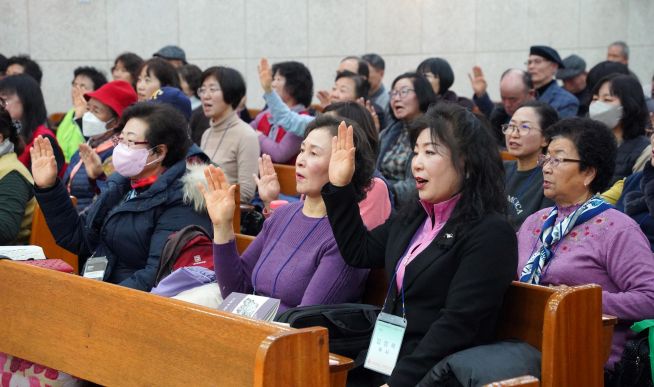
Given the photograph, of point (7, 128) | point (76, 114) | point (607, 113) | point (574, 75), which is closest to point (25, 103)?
point (76, 114)

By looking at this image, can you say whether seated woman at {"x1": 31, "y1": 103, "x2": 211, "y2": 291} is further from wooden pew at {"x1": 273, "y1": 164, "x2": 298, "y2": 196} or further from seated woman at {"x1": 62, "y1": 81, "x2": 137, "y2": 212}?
wooden pew at {"x1": 273, "y1": 164, "x2": 298, "y2": 196}

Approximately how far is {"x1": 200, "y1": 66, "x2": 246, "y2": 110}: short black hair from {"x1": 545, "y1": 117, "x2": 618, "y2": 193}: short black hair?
2.88 metres

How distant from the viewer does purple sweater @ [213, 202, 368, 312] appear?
3051 mm

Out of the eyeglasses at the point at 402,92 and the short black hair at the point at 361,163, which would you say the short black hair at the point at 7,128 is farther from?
the eyeglasses at the point at 402,92

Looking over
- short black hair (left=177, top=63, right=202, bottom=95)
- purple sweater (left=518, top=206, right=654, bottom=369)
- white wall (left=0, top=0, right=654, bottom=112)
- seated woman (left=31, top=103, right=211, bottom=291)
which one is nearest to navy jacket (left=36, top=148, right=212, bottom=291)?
seated woman (left=31, top=103, right=211, bottom=291)

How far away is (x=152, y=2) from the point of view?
923 cm

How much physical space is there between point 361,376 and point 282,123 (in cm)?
327

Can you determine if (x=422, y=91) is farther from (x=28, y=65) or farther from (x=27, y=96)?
(x=28, y=65)

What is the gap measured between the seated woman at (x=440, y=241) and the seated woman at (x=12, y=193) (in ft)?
6.04

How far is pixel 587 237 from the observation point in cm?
316

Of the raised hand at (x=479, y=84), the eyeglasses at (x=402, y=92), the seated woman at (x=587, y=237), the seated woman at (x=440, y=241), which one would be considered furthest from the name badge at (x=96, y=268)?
the raised hand at (x=479, y=84)

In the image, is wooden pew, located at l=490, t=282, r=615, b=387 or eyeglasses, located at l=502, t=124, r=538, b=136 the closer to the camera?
wooden pew, located at l=490, t=282, r=615, b=387

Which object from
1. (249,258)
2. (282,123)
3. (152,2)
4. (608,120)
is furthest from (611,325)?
Answer: (152,2)

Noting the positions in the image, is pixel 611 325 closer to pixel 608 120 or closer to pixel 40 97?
pixel 608 120
